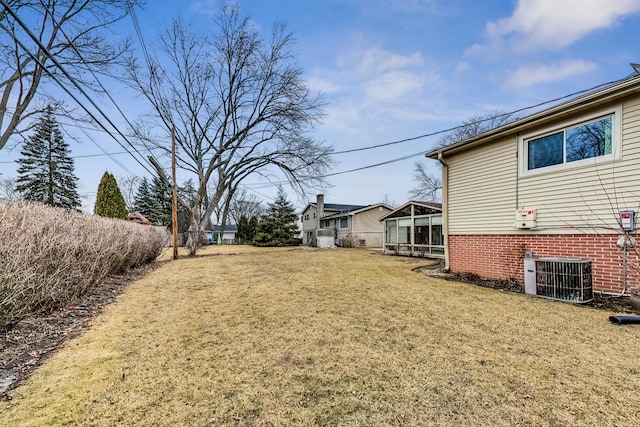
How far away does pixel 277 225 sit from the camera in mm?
28234

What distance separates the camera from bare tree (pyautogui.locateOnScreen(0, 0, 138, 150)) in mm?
9977

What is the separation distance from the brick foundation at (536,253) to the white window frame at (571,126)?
1.37 metres

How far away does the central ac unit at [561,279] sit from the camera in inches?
202

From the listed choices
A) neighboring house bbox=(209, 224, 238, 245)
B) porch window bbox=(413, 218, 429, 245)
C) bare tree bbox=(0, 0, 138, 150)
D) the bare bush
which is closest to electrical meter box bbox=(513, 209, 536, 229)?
porch window bbox=(413, 218, 429, 245)

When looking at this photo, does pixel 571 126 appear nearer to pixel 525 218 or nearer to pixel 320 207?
pixel 525 218


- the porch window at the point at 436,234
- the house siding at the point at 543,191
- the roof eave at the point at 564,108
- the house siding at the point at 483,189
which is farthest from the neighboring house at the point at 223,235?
the roof eave at the point at 564,108

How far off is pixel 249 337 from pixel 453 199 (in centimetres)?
720

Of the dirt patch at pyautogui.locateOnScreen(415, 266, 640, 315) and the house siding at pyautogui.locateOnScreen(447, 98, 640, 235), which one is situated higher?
the house siding at pyautogui.locateOnScreen(447, 98, 640, 235)

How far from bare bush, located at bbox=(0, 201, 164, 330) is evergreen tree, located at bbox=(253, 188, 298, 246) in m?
21.7

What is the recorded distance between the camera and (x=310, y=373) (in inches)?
105

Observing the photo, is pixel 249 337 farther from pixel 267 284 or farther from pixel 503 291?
pixel 503 291

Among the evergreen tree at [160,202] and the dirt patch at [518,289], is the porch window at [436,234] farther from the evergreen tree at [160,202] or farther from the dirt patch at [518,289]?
the evergreen tree at [160,202]

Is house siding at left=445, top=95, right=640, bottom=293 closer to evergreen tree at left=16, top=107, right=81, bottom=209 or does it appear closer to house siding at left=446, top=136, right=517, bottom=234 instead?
house siding at left=446, top=136, right=517, bottom=234

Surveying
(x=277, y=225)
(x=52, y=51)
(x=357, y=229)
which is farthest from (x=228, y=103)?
(x=357, y=229)
